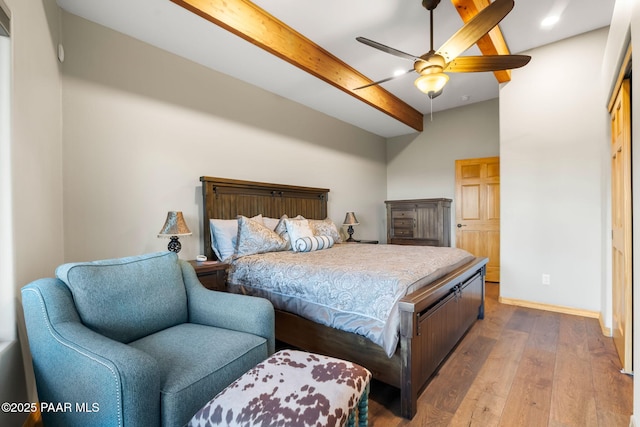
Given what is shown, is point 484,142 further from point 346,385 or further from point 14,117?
point 14,117

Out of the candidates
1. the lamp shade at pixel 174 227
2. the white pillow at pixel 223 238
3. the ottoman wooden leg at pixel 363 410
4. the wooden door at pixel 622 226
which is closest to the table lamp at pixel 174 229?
the lamp shade at pixel 174 227

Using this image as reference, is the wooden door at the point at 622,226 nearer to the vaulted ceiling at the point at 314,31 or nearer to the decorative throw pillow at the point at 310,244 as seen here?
the vaulted ceiling at the point at 314,31

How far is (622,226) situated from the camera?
2.16 metres

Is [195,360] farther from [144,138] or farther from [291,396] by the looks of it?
[144,138]

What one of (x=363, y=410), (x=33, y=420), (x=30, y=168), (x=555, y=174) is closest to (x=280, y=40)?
(x=30, y=168)

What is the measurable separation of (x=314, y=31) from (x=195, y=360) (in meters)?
2.91

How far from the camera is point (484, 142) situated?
16.1ft

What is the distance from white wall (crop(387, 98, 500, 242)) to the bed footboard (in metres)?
2.81

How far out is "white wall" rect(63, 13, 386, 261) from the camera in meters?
2.29

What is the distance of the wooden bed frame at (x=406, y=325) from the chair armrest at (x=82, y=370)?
3.81 ft

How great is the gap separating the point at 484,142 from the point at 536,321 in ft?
9.89

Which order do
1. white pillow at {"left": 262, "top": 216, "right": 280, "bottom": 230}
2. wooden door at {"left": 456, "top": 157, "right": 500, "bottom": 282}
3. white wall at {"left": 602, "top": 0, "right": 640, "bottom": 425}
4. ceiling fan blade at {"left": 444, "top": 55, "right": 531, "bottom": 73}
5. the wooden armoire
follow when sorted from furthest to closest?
the wooden armoire < wooden door at {"left": 456, "top": 157, "right": 500, "bottom": 282} < white pillow at {"left": 262, "top": 216, "right": 280, "bottom": 230} < ceiling fan blade at {"left": 444, "top": 55, "right": 531, "bottom": 73} < white wall at {"left": 602, "top": 0, "right": 640, "bottom": 425}

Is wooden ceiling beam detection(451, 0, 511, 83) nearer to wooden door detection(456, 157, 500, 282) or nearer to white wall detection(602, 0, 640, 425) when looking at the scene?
white wall detection(602, 0, 640, 425)

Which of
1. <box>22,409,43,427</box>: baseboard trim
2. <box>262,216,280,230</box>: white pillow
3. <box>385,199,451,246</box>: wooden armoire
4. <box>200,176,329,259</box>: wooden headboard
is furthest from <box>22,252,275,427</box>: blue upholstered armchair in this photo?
<box>385,199,451,246</box>: wooden armoire
